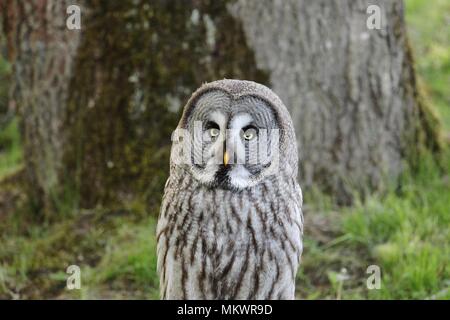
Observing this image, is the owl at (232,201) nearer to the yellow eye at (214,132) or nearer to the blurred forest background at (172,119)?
the yellow eye at (214,132)

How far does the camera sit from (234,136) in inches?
123

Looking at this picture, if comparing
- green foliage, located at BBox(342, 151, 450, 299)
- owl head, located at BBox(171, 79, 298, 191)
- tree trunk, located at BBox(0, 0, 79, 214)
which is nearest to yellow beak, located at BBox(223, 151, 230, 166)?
owl head, located at BBox(171, 79, 298, 191)

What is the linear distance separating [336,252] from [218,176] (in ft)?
5.34

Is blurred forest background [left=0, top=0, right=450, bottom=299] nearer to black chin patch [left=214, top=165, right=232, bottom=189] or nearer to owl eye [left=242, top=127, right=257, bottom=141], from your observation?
black chin patch [left=214, top=165, right=232, bottom=189]

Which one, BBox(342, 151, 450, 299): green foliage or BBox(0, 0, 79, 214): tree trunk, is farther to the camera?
BBox(0, 0, 79, 214): tree trunk

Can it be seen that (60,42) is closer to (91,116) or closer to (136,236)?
(91,116)

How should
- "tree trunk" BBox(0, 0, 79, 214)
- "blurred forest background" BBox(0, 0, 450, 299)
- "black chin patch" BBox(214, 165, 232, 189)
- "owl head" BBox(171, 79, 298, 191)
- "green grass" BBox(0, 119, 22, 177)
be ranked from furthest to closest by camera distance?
1. "green grass" BBox(0, 119, 22, 177)
2. "tree trunk" BBox(0, 0, 79, 214)
3. "blurred forest background" BBox(0, 0, 450, 299)
4. "black chin patch" BBox(214, 165, 232, 189)
5. "owl head" BBox(171, 79, 298, 191)

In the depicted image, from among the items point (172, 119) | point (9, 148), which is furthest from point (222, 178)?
point (9, 148)

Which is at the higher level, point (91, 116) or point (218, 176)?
point (91, 116)

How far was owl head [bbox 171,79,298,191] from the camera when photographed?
10.4 feet

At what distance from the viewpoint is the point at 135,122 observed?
4.99 m

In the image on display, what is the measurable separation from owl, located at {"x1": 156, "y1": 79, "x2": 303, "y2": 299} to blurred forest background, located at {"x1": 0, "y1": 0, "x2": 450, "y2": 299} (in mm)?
1231

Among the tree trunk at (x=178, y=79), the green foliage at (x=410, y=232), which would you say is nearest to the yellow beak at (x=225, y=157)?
the green foliage at (x=410, y=232)
